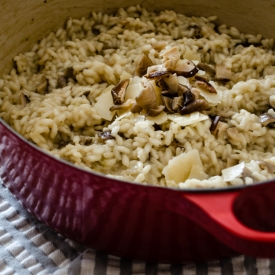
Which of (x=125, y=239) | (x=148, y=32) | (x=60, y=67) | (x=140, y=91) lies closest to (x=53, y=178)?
(x=125, y=239)

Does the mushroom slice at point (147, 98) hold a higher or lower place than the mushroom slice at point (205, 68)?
higher

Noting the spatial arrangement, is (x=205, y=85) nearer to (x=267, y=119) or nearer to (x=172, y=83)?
(x=172, y=83)

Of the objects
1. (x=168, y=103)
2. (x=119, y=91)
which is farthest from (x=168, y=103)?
(x=119, y=91)

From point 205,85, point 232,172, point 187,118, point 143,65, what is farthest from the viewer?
point 143,65

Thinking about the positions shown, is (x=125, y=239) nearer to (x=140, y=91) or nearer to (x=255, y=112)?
(x=140, y=91)

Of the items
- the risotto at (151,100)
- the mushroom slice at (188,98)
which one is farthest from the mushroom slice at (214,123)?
the mushroom slice at (188,98)

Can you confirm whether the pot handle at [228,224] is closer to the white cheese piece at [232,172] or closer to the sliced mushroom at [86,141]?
the white cheese piece at [232,172]
